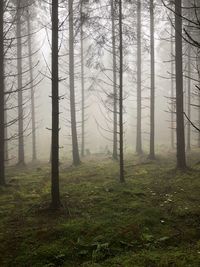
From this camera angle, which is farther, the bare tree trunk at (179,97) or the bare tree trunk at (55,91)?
the bare tree trunk at (179,97)

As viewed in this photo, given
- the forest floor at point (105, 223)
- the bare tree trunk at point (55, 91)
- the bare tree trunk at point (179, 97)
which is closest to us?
the forest floor at point (105, 223)

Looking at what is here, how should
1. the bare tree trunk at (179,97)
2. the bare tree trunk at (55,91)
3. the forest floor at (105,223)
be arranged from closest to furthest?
the forest floor at (105,223) → the bare tree trunk at (55,91) → the bare tree trunk at (179,97)

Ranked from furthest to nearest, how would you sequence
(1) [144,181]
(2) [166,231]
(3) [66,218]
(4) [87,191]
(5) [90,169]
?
(5) [90,169] → (1) [144,181] → (4) [87,191] → (3) [66,218] → (2) [166,231]

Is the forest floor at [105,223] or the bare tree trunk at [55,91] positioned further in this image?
the bare tree trunk at [55,91]

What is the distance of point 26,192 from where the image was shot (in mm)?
11953

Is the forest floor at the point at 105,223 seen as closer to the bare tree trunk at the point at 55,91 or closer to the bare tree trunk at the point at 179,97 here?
the bare tree trunk at the point at 179,97

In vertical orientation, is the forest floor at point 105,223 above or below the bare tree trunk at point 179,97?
below

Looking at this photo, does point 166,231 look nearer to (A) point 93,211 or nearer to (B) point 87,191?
(A) point 93,211

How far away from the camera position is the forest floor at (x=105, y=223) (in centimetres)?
646

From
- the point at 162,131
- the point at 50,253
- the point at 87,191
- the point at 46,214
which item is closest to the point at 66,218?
the point at 46,214

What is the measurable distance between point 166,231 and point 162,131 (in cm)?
3503

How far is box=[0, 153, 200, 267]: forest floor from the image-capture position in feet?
21.2

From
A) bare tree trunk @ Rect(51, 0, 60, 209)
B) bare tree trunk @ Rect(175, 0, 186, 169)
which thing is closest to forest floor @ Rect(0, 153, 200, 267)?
bare tree trunk @ Rect(175, 0, 186, 169)

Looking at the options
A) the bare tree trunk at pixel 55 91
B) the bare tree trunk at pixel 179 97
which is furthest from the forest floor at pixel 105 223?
the bare tree trunk at pixel 55 91
